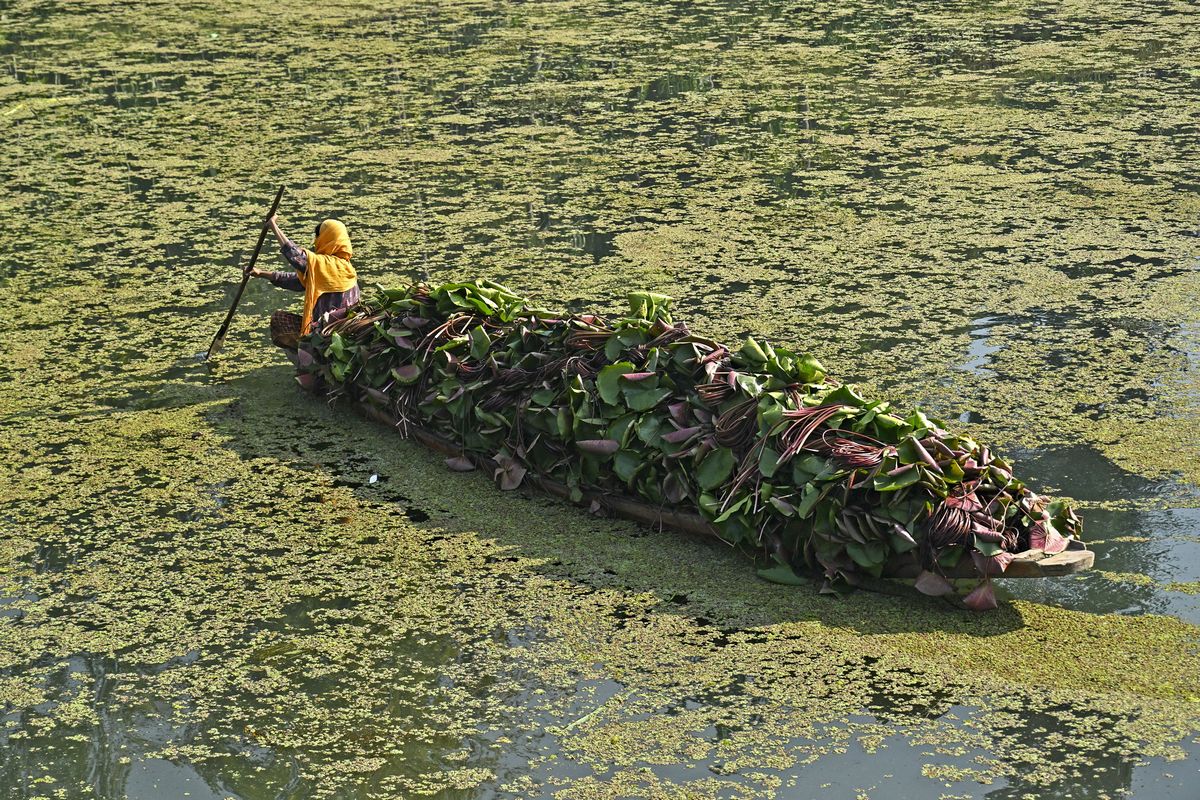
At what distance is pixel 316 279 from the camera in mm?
5516

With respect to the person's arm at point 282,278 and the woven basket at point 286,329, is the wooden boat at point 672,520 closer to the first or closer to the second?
the woven basket at point 286,329

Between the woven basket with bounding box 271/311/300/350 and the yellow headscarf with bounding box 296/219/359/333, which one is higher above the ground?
the yellow headscarf with bounding box 296/219/359/333

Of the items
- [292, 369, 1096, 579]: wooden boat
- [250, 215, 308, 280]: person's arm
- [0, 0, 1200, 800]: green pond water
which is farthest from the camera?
[250, 215, 308, 280]: person's arm

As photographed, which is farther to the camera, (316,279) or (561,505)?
(316,279)

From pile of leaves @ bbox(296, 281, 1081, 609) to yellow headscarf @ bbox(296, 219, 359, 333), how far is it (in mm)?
172

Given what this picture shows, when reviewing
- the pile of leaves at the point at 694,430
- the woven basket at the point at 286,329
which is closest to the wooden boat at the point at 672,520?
the pile of leaves at the point at 694,430

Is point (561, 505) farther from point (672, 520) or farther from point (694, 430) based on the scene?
point (694, 430)

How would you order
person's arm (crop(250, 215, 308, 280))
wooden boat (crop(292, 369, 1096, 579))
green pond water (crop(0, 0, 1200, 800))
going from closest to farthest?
green pond water (crop(0, 0, 1200, 800)) < wooden boat (crop(292, 369, 1096, 579)) < person's arm (crop(250, 215, 308, 280))

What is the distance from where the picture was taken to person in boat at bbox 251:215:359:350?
550cm

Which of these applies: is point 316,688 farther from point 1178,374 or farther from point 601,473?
point 1178,374

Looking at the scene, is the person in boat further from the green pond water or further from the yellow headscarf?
the green pond water

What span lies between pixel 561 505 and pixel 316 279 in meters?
1.57

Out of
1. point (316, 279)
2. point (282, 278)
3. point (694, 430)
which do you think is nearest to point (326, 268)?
point (316, 279)

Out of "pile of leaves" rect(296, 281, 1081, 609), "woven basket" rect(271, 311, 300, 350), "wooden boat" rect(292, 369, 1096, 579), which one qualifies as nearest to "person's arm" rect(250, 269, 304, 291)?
"woven basket" rect(271, 311, 300, 350)
